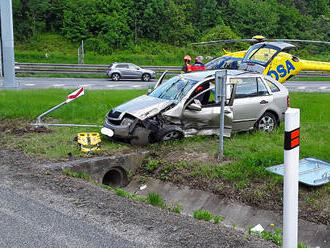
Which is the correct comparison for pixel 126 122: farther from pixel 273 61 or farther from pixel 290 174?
pixel 273 61

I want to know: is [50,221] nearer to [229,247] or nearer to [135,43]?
[229,247]

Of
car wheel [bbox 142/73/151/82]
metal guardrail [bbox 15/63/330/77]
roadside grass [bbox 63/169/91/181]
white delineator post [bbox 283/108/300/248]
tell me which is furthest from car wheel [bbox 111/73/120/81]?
white delineator post [bbox 283/108/300/248]

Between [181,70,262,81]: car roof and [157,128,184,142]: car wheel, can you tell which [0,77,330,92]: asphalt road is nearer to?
[181,70,262,81]: car roof

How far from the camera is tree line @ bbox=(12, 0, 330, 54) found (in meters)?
43.4

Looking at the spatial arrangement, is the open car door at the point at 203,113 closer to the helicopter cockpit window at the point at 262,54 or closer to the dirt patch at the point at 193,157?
the dirt patch at the point at 193,157

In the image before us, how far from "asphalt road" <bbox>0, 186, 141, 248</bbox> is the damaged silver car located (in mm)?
4041

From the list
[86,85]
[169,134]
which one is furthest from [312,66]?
[86,85]

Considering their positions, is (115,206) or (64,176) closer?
(115,206)

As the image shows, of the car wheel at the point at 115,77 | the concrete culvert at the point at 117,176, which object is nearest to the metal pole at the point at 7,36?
the concrete culvert at the point at 117,176

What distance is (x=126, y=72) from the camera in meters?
31.8

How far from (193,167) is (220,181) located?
0.79m

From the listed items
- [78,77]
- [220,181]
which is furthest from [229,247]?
[78,77]

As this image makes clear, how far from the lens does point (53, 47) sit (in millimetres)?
41781

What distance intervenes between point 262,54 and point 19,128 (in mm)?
7861
